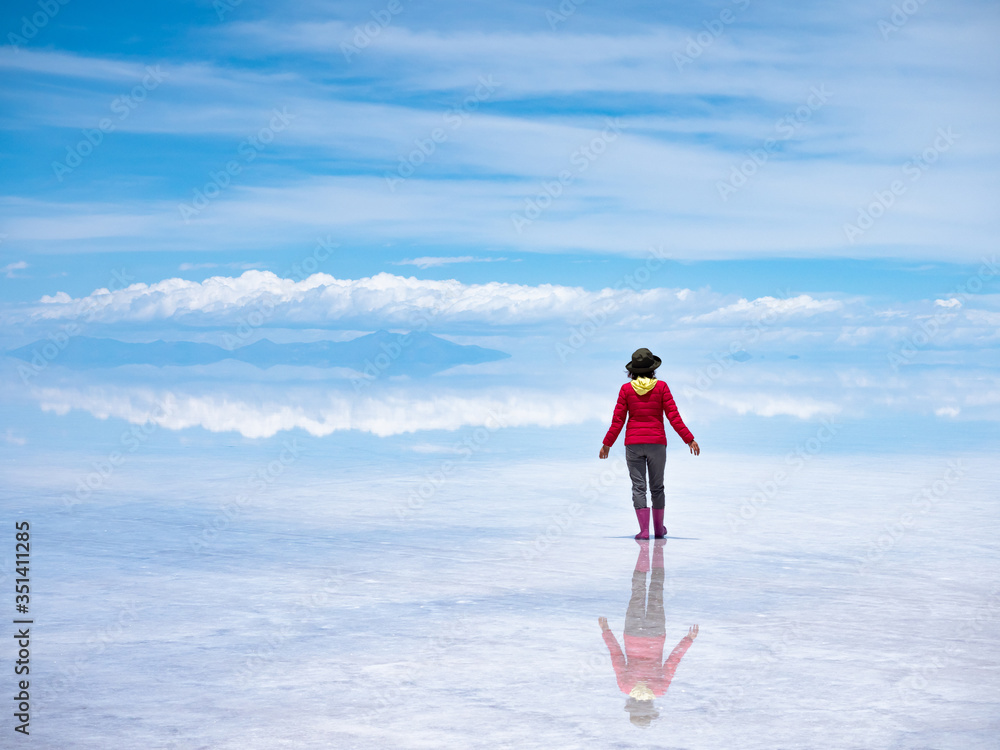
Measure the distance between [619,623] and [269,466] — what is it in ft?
36.9

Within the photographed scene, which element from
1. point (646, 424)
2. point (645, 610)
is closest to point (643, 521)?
point (646, 424)

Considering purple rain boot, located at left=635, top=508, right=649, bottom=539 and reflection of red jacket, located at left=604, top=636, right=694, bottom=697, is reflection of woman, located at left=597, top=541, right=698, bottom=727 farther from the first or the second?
purple rain boot, located at left=635, top=508, right=649, bottom=539

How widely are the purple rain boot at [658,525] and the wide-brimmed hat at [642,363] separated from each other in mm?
1593

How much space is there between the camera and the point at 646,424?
12297 mm

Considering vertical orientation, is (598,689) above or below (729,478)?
below

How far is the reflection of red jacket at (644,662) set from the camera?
641cm

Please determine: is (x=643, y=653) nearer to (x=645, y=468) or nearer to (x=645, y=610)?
(x=645, y=610)

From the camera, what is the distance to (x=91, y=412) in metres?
30.2

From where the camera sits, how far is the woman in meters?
12.1

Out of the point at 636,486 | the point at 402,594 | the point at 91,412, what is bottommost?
the point at 402,594

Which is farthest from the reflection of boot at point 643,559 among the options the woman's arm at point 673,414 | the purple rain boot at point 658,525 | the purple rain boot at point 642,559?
the woman's arm at point 673,414

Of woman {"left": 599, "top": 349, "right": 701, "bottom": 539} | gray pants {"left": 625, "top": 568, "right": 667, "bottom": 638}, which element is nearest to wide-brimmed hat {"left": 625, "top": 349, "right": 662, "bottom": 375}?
woman {"left": 599, "top": 349, "right": 701, "bottom": 539}

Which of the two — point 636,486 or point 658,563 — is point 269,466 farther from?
point 658,563

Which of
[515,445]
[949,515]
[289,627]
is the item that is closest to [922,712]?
[289,627]
